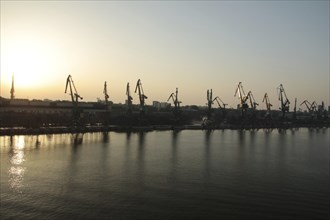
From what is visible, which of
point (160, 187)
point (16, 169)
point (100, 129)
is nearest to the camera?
point (160, 187)

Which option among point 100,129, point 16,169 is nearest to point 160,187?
point 16,169

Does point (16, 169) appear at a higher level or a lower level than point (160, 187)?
higher

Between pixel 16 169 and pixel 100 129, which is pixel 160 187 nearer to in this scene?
pixel 16 169

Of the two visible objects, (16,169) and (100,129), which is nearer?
(16,169)

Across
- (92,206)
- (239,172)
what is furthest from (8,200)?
(239,172)

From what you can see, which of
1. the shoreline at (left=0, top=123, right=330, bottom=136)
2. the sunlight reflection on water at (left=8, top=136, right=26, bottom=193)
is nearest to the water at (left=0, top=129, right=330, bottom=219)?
the sunlight reflection on water at (left=8, top=136, right=26, bottom=193)

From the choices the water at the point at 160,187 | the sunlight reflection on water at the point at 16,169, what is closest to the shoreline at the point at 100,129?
the sunlight reflection on water at the point at 16,169

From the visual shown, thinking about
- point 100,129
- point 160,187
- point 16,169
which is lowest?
point 160,187

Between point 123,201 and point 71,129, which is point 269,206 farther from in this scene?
point 71,129

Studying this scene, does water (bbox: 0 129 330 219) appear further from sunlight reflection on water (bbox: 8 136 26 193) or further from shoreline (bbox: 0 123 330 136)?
shoreline (bbox: 0 123 330 136)
